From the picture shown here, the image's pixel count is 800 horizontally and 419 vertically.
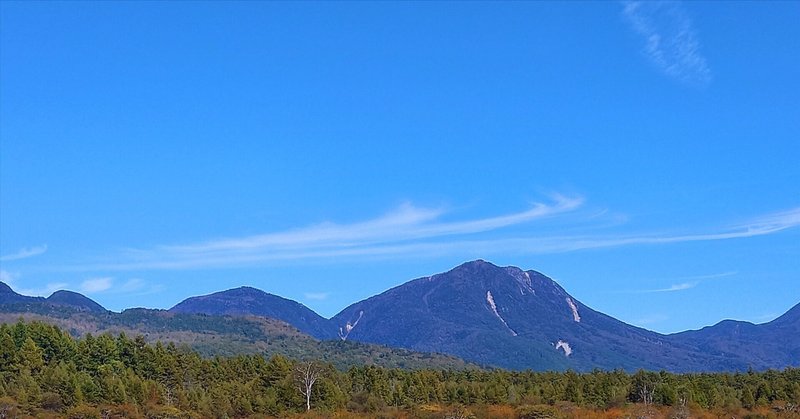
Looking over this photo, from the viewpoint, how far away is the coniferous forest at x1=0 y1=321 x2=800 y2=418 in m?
107

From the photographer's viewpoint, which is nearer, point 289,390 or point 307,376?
point 307,376

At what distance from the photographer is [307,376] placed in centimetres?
12000

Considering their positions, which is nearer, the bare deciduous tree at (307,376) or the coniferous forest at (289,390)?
the coniferous forest at (289,390)

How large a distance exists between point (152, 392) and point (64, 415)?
15.4 metres

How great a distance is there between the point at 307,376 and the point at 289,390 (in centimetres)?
500

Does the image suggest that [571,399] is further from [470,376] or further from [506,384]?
[470,376]

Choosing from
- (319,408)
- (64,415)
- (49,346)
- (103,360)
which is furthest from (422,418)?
(49,346)

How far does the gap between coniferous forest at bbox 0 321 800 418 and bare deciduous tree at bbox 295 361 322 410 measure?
201 mm

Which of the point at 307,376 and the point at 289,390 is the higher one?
the point at 307,376

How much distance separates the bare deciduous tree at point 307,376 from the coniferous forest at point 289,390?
20 cm

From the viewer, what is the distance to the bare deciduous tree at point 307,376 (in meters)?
120

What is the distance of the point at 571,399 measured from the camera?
12688cm

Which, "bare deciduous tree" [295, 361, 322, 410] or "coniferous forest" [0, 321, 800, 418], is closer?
"coniferous forest" [0, 321, 800, 418]

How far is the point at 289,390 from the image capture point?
404 feet
